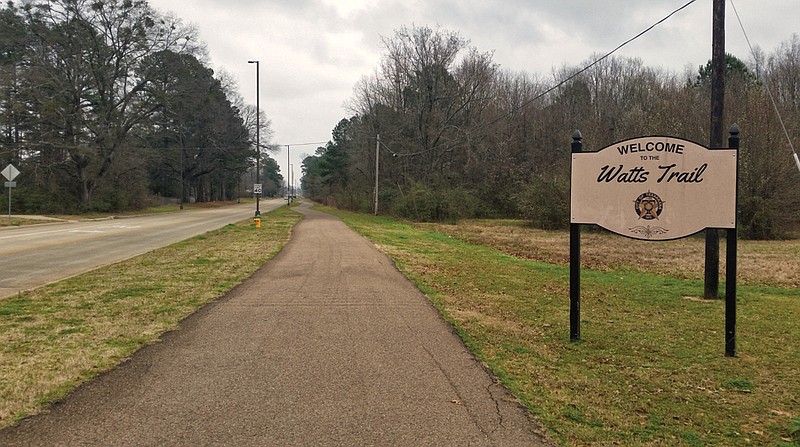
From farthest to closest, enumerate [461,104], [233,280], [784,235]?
[461,104], [784,235], [233,280]

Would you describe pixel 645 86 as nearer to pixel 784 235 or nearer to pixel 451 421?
pixel 784 235

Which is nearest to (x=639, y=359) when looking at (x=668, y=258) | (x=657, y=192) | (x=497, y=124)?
(x=657, y=192)

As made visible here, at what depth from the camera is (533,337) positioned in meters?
6.82

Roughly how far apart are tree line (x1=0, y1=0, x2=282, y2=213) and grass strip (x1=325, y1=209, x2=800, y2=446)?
3878 centimetres

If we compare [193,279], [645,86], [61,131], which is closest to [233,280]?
[193,279]

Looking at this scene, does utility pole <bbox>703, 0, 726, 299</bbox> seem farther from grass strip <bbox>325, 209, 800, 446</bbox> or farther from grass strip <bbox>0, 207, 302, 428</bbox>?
grass strip <bbox>0, 207, 302, 428</bbox>

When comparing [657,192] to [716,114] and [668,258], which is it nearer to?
[716,114]

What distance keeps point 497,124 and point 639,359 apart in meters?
45.0

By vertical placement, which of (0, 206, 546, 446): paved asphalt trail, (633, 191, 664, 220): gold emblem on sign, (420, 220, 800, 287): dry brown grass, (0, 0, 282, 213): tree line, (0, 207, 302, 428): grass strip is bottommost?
(420, 220, 800, 287): dry brown grass

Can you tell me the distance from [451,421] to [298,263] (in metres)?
9.81

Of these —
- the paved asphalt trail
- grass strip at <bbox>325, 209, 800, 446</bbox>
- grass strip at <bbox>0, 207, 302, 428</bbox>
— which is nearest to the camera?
the paved asphalt trail

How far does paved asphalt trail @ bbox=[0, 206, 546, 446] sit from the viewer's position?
384cm

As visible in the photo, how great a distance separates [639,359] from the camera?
591 centimetres

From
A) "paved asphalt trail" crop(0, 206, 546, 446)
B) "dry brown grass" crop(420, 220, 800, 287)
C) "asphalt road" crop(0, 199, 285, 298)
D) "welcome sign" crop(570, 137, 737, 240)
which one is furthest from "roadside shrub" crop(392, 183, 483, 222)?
"welcome sign" crop(570, 137, 737, 240)
